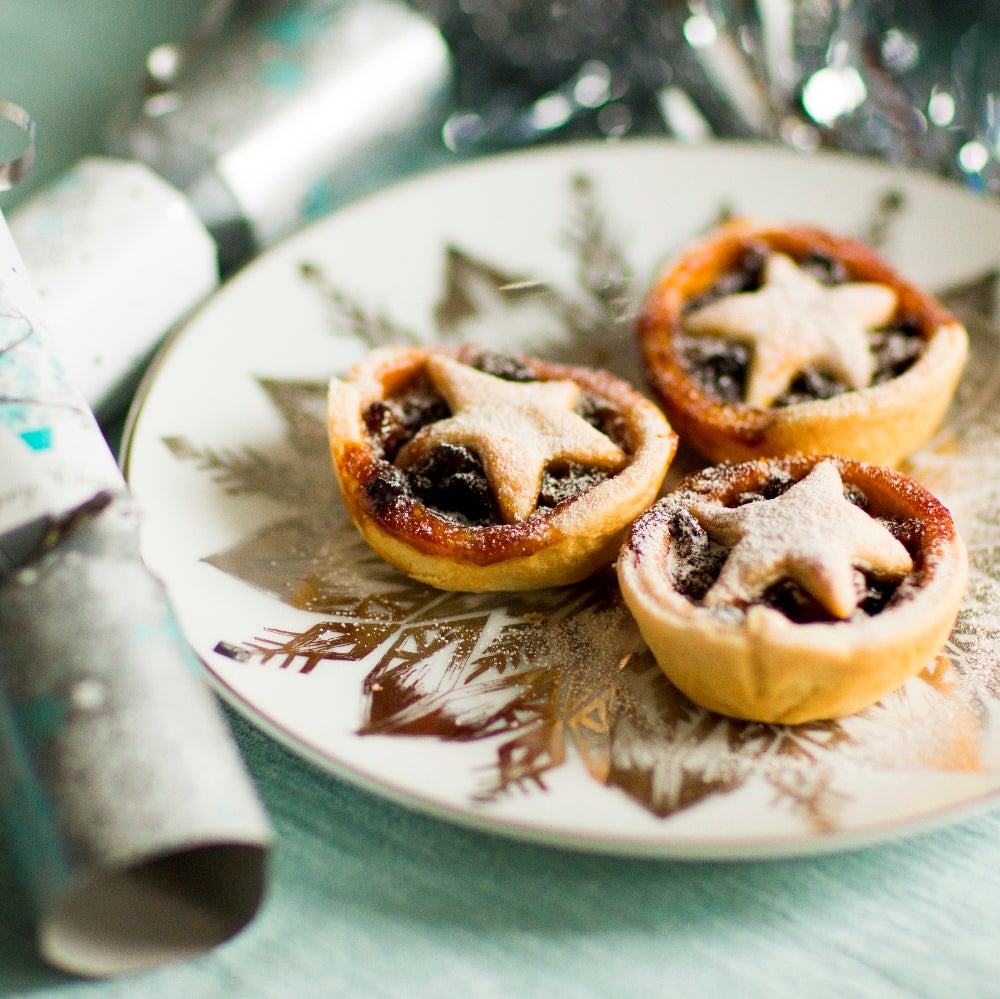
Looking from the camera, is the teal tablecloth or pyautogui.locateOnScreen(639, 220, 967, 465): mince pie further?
pyautogui.locateOnScreen(639, 220, 967, 465): mince pie

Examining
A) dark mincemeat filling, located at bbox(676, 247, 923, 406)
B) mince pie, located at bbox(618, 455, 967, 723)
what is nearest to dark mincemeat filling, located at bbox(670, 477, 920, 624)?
mince pie, located at bbox(618, 455, 967, 723)

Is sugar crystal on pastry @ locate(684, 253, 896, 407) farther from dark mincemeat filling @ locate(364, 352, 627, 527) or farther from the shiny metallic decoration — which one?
the shiny metallic decoration

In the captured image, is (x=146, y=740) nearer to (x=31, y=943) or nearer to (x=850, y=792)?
(x=31, y=943)

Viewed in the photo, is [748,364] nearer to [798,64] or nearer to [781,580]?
[781,580]

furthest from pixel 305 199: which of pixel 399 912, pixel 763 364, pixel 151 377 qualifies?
pixel 399 912

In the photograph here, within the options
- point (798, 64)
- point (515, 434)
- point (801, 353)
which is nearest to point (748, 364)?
point (801, 353)
